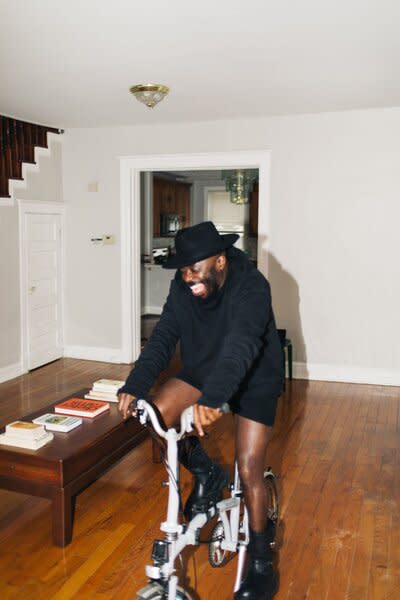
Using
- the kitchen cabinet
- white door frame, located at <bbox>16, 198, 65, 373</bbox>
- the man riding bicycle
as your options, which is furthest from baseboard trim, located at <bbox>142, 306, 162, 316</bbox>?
the man riding bicycle

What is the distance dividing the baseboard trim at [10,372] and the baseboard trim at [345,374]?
2.87m

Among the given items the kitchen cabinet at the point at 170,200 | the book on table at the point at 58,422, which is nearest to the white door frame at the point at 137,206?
the kitchen cabinet at the point at 170,200

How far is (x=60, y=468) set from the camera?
9.24 ft

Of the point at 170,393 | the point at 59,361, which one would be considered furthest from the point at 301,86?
the point at 59,361

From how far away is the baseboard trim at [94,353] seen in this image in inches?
267

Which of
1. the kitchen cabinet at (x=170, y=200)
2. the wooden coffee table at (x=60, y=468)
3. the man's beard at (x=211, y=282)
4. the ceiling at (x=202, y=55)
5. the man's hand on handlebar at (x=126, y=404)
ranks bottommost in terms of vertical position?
the wooden coffee table at (x=60, y=468)

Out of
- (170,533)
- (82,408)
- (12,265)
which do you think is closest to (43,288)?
(12,265)

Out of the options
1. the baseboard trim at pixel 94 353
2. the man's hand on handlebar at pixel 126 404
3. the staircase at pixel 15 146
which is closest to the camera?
the man's hand on handlebar at pixel 126 404

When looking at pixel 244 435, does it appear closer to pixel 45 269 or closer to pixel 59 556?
pixel 59 556

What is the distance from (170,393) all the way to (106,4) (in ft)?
6.58

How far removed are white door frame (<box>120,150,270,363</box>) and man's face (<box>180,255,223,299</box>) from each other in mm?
3881

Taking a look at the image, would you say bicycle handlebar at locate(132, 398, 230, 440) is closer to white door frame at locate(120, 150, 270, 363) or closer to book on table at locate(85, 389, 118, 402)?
book on table at locate(85, 389, 118, 402)

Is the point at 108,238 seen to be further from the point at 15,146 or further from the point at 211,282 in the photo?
the point at 211,282

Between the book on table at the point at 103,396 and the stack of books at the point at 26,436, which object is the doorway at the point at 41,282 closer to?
the book on table at the point at 103,396
